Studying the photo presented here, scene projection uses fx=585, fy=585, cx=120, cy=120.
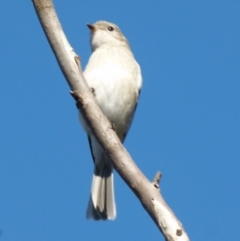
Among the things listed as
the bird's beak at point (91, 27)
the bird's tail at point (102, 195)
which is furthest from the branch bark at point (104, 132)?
the bird's beak at point (91, 27)

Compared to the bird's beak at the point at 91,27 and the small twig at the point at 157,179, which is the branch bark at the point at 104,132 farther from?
the bird's beak at the point at 91,27

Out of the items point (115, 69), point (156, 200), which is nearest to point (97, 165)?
point (115, 69)

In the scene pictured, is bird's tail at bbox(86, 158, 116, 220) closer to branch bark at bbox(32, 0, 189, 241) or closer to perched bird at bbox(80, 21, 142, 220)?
perched bird at bbox(80, 21, 142, 220)

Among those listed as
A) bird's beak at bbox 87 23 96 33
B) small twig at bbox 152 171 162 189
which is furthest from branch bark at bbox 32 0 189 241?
bird's beak at bbox 87 23 96 33

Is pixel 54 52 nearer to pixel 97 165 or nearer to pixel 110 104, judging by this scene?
pixel 110 104

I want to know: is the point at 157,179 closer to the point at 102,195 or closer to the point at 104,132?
the point at 104,132

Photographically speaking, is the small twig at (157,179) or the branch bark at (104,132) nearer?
the branch bark at (104,132)
